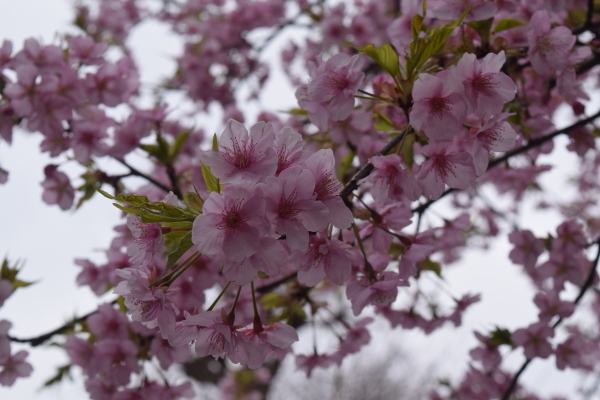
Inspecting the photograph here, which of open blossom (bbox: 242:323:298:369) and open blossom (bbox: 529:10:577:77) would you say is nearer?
open blossom (bbox: 242:323:298:369)

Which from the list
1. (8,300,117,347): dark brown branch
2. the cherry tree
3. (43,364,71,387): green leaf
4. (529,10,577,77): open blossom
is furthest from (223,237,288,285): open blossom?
(43,364,71,387): green leaf

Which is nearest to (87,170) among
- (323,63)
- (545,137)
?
(323,63)

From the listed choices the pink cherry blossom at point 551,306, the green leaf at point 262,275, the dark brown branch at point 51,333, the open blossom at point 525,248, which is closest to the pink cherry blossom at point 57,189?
the dark brown branch at point 51,333

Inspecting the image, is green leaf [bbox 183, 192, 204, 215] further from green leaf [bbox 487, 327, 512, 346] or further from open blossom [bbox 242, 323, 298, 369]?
green leaf [bbox 487, 327, 512, 346]

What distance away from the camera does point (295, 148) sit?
1001 mm

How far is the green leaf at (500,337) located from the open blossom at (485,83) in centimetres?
112

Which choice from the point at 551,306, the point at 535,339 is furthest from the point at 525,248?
the point at 535,339

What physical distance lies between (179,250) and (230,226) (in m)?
0.13

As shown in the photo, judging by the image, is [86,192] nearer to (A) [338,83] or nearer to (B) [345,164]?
(B) [345,164]

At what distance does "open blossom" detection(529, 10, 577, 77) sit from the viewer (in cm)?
143

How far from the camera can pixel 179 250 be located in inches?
38.5

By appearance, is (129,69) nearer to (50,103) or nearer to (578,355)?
(50,103)

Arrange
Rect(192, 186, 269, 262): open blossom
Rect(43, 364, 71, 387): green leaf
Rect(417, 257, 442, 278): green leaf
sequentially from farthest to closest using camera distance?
1. Rect(43, 364, 71, 387): green leaf
2. Rect(417, 257, 442, 278): green leaf
3. Rect(192, 186, 269, 262): open blossom

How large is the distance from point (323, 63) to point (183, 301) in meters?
0.84
